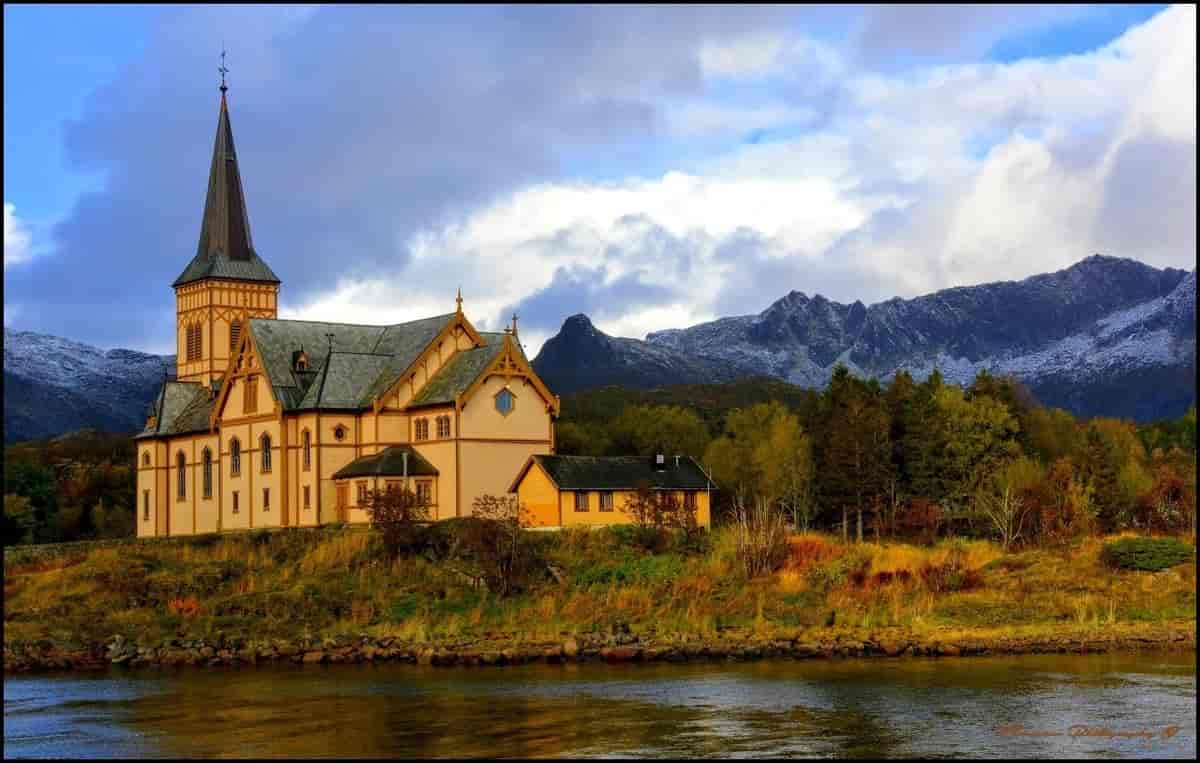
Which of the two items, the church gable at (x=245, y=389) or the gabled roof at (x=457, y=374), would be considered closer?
the gabled roof at (x=457, y=374)

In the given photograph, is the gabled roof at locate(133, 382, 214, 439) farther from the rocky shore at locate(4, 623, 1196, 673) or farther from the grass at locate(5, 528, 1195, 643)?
the rocky shore at locate(4, 623, 1196, 673)

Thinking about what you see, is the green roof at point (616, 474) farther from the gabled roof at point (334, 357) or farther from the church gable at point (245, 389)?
the church gable at point (245, 389)

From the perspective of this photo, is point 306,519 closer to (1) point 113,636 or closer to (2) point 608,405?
(1) point 113,636

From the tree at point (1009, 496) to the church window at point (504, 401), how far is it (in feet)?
68.5

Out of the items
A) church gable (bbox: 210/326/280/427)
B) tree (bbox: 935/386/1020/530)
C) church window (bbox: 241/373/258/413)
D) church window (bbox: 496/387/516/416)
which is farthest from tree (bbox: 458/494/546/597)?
tree (bbox: 935/386/1020/530)

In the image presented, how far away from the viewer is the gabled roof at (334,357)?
81.5 metres

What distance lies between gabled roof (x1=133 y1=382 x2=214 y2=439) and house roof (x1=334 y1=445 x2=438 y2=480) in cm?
1360

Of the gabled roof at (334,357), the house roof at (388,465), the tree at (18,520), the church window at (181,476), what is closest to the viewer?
the house roof at (388,465)

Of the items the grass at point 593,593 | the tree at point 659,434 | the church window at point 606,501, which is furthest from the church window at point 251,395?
the tree at point 659,434

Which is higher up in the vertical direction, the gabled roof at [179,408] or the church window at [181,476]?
the gabled roof at [179,408]

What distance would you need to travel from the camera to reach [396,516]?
71812 mm

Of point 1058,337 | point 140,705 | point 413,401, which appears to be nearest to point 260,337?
point 413,401

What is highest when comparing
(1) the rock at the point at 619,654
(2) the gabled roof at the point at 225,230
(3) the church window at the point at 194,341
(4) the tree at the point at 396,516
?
(2) the gabled roof at the point at 225,230

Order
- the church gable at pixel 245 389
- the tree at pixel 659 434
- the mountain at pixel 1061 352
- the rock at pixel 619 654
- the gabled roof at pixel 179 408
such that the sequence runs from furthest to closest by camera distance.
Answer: the mountain at pixel 1061 352, the tree at pixel 659 434, the gabled roof at pixel 179 408, the church gable at pixel 245 389, the rock at pixel 619 654
